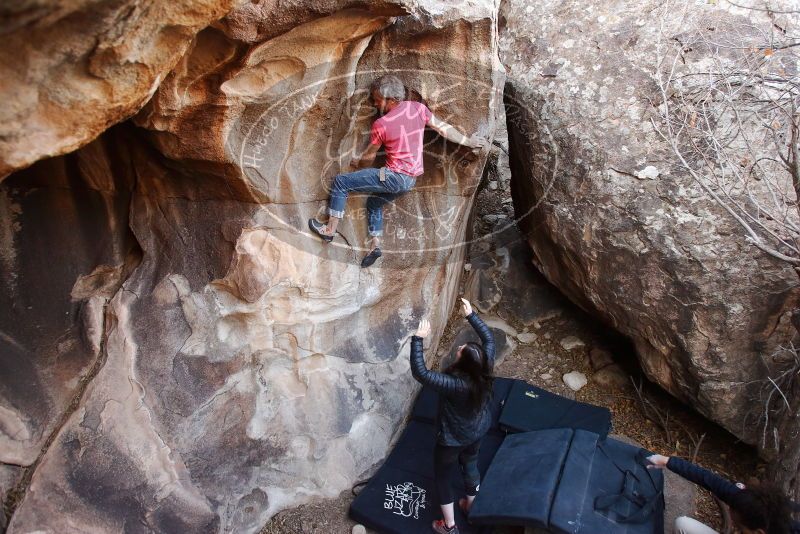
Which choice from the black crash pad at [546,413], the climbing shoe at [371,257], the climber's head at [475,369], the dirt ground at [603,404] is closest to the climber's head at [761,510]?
the dirt ground at [603,404]

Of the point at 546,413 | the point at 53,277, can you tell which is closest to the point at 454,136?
the point at 546,413

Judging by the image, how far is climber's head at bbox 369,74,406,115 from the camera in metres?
3.33

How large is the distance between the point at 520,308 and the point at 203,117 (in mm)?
3007

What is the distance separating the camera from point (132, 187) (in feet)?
11.5

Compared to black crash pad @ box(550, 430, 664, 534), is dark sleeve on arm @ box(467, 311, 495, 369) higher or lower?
higher

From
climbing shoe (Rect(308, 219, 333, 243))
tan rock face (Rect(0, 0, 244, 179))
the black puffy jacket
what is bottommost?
the black puffy jacket

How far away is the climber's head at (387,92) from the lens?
3.33m

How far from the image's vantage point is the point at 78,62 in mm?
1860

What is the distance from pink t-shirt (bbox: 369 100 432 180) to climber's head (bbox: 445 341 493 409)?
117cm

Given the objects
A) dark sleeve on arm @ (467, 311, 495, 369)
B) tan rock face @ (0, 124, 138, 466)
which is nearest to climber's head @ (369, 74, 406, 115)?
dark sleeve on arm @ (467, 311, 495, 369)

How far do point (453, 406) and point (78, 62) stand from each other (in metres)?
2.14

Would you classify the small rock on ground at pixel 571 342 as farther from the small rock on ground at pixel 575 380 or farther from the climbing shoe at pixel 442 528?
the climbing shoe at pixel 442 528

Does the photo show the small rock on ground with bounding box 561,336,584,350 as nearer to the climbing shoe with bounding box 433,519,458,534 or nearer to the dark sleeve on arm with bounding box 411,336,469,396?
the climbing shoe with bounding box 433,519,458,534

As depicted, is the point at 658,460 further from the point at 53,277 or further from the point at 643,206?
the point at 53,277
